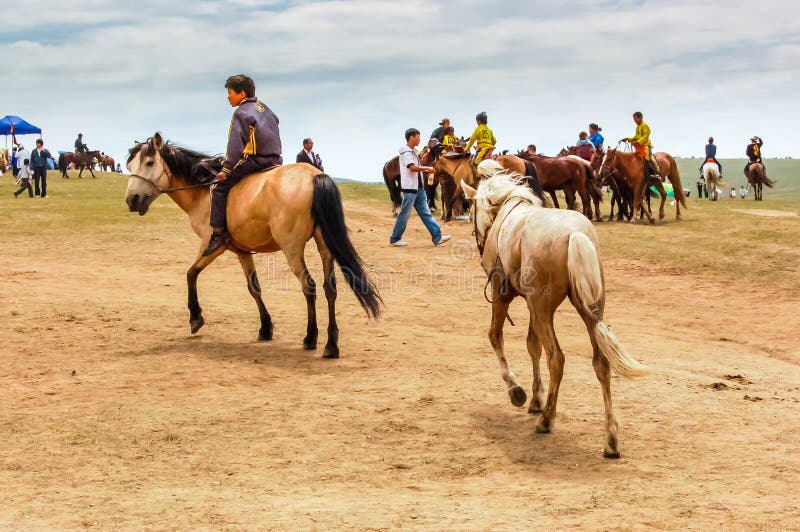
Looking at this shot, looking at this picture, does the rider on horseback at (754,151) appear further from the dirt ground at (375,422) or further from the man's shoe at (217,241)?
the man's shoe at (217,241)

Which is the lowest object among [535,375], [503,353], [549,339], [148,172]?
[535,375]

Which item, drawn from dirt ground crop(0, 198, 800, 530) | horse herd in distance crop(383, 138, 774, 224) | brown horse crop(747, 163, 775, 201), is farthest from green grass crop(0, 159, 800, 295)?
brown horse crop(747, 163, 775, 201)

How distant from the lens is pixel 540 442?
21.6 ft

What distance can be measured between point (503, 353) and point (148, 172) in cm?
499

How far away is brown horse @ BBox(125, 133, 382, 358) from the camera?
9094 mm

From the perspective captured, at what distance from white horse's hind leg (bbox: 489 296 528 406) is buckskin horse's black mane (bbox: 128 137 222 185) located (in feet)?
14.2

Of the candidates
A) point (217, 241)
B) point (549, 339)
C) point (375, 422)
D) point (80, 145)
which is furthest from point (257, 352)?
point (80, 145)

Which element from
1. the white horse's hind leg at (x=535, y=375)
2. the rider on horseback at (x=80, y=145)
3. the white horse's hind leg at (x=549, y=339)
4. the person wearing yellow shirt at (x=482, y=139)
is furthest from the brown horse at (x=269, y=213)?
the rider on horseback at (x=80, y=145)

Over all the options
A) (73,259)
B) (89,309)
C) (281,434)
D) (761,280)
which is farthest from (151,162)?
(761,280)

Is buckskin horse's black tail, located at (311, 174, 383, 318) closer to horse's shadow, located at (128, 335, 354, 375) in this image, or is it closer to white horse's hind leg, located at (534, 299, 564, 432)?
horse's shadow, located at (128, 335, 354, 375)

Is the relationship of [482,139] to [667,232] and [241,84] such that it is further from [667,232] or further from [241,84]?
[241,84]

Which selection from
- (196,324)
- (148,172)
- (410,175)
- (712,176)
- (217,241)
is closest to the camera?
(217,241)

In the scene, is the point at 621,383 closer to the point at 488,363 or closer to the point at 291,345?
the point at 488,363

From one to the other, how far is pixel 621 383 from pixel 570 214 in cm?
230
